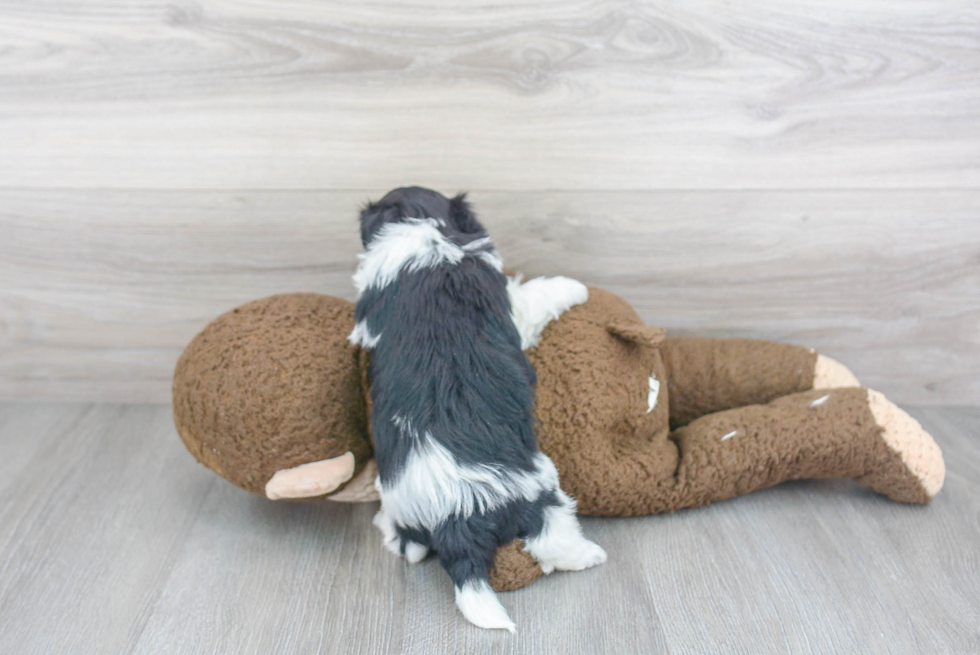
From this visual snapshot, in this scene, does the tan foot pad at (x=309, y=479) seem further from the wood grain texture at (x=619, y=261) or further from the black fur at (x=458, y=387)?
the wood grain texture at (x=619, y=261)

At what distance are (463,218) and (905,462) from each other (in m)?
0.61

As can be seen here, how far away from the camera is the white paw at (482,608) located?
2.27ft

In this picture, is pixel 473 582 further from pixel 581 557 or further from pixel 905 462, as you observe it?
pixel 905 462

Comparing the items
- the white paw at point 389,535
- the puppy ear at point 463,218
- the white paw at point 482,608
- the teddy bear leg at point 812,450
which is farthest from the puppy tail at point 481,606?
the puppy ear at point 463,218

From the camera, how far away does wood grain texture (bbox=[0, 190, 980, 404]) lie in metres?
1.02

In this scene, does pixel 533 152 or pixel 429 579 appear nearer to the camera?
pixel 429 579

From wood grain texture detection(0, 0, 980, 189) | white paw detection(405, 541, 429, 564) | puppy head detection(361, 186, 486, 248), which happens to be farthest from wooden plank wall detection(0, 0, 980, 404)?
white paw detection(405, 541, 429, 564)

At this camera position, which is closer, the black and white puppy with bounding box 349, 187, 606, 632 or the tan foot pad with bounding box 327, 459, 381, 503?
the black and white puppy with bounding box 349, 187, 606, 632

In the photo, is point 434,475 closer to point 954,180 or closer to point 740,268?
point 740,268

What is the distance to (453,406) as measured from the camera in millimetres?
700

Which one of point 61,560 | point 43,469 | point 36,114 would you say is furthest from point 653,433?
point 36,114

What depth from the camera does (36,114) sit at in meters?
1.00

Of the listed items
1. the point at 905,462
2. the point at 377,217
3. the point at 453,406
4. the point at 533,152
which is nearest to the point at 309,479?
the point at 453,406

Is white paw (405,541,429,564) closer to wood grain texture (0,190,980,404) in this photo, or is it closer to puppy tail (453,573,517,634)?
puppy tail (453,573,517,634)
